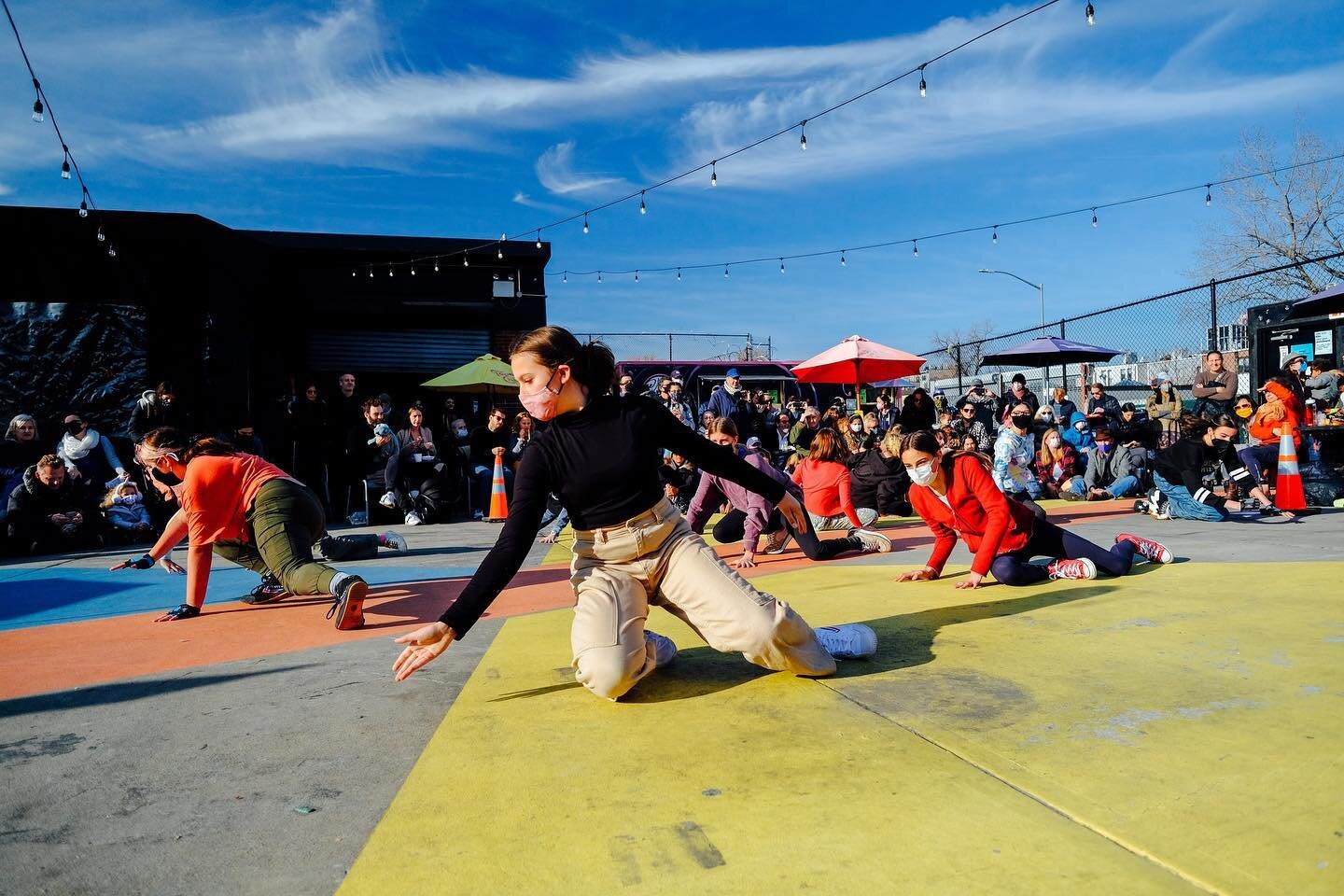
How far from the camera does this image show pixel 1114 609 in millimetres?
4590

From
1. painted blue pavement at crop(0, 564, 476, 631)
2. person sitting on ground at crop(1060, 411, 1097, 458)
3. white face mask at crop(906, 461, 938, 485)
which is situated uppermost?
person sitting on ground at crop(1060, 411, 1097, 458)

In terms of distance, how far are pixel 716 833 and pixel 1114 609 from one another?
3.22 metres

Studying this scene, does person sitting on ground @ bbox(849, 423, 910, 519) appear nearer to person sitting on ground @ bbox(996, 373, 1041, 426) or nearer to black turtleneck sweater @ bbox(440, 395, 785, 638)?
person sitting on ground @ bbox(996, 373, 1041, 426)

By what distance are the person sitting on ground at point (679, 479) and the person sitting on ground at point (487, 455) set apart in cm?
310

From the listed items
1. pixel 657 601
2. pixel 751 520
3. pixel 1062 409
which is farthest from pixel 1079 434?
pixel 657 601

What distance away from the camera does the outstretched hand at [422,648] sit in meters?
3.05

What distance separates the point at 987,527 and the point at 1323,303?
1006 centimetres

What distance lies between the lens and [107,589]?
23.8ft

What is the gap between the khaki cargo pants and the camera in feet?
11.1

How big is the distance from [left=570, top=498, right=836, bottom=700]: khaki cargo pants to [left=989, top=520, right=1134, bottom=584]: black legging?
2.40m

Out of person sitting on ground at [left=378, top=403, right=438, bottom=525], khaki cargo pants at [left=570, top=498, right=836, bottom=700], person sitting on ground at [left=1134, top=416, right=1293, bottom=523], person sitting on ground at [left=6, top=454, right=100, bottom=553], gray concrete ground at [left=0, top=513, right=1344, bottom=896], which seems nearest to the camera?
gray concrete ground at [left=0, top=513, right=1344, bottom=896]

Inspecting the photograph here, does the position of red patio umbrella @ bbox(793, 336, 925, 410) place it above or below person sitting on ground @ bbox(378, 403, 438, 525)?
above

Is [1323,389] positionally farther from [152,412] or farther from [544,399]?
[152,412]

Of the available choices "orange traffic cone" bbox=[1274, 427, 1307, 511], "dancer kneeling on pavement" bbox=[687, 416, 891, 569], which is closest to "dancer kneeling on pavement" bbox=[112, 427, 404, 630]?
"dancer kneeling on pavement" bbox=[687, 416, 891, 569]
